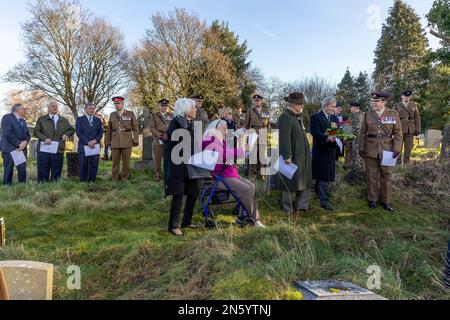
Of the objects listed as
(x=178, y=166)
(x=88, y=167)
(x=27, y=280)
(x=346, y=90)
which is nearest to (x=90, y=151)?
(x=88, y=167)

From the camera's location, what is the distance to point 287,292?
3.21m

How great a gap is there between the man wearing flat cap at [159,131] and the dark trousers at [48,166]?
222 cm

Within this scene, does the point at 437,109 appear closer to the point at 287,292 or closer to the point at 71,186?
the point at 71,186

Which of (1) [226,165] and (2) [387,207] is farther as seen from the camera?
(2) [387,207]

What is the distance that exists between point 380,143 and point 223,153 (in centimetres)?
319

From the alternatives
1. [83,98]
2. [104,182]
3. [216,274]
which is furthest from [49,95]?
[216,274]

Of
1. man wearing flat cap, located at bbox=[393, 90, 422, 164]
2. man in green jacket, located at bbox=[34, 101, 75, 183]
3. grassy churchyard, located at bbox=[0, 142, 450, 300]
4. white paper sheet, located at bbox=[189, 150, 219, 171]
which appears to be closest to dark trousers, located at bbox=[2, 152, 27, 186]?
man in green jacket, located at bbox=[34, 101, 75, 183]

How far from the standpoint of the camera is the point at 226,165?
5758mm

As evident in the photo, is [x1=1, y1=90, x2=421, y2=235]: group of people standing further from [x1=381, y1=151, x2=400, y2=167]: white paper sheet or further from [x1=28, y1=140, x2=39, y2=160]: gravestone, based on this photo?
[x1=28, y1=140, x2=39, y2=160]: gravestone

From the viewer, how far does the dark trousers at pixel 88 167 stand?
916cm

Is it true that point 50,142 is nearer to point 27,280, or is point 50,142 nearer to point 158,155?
point 158,155

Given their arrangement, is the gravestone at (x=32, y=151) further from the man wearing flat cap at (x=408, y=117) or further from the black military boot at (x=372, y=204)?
the man wearing flat cap at (x=408, y=117)
